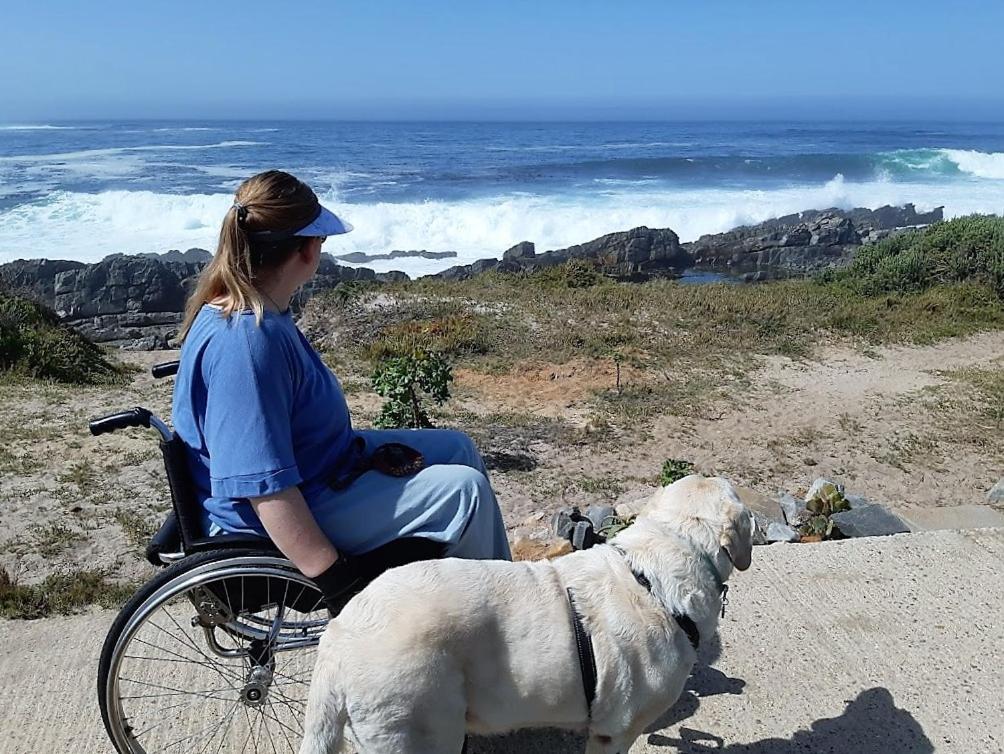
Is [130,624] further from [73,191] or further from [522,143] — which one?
[522,143]

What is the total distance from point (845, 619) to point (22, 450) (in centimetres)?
597

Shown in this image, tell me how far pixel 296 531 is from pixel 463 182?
3884 centimetres

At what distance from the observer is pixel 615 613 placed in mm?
1901

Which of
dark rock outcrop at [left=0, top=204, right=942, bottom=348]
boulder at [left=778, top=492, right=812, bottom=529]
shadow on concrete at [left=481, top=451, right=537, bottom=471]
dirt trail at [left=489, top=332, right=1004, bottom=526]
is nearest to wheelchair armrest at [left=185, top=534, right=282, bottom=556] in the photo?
boulder at [left=778, top=492, right=812, bottom=529]

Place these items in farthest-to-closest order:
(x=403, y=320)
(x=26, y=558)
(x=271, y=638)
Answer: (x=403, y=320), (x=26, y=558), (x=271, y=638)

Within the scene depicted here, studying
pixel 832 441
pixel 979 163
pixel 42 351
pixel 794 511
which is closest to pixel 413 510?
pixel 794 511

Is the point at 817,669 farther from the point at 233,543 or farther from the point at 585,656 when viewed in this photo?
the point at 233,543

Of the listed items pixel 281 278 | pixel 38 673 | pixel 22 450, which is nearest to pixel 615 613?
pixel 281 278

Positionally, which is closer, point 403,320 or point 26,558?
point 26,558

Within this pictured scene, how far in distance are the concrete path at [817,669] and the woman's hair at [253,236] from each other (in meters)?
1.57

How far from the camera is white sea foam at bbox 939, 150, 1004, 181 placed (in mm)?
42938

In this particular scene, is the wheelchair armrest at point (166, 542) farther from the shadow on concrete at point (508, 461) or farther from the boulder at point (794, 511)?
the shadow on concrete at point (508, 461)

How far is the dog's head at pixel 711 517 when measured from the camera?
6.52ft

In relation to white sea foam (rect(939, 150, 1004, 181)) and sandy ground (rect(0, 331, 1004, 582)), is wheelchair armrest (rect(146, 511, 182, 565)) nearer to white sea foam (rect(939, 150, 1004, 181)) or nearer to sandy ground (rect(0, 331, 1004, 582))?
sandy ground (rect(0, 331, 1004, 582))
